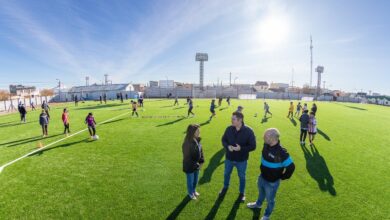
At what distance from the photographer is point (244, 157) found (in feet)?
15.4

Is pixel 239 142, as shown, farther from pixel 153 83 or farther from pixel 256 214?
pixel 153 83

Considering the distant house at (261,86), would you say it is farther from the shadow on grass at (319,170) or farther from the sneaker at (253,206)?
the sneaker at (253,206)

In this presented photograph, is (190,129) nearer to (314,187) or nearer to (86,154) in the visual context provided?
(314,187)

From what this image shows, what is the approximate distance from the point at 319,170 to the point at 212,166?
367cm

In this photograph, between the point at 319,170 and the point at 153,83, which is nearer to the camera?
the point at 319,170

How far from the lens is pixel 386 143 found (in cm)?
1106

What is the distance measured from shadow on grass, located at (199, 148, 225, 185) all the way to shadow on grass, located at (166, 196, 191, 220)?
3.11 feet

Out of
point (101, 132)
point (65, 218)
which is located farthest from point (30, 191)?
point (101, 132)

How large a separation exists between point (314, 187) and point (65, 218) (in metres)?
6.44

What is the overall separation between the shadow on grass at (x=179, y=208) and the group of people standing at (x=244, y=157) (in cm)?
14

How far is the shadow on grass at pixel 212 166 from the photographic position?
20.5 ft

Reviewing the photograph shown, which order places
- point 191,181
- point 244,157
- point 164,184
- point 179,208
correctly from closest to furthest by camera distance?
point 244,157, point 179,208, point 191,181, point 164,184

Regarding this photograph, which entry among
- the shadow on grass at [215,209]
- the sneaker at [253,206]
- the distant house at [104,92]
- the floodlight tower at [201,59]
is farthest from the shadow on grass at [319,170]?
the floodlight tower at [201,59]

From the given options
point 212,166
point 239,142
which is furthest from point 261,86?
point 239,142
